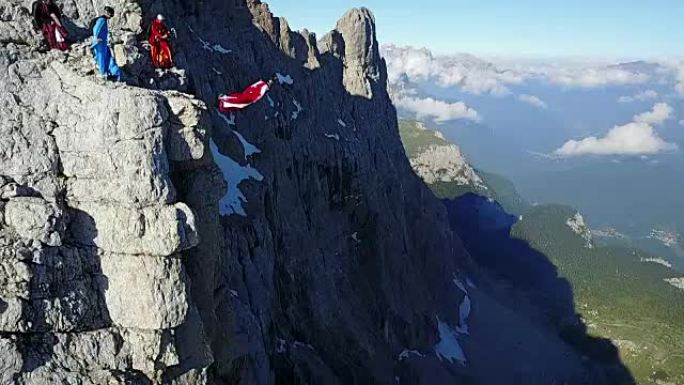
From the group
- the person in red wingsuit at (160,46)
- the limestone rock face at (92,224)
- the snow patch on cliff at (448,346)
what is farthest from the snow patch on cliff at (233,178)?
the snow patch on cliff at (448,346)

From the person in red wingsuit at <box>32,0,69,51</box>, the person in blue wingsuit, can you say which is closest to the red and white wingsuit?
the person in blue wingsuit

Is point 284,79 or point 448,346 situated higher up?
point 284,79

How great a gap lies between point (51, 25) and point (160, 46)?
565 centimetres

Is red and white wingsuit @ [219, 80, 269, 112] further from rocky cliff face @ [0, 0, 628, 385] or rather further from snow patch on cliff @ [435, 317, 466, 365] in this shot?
snow patch on cliff @ [435, 317, 466, 365]

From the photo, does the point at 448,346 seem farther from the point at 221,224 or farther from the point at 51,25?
the point at 51,25

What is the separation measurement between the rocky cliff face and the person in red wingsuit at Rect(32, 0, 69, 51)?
61cm

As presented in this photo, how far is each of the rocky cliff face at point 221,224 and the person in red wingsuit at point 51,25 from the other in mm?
613

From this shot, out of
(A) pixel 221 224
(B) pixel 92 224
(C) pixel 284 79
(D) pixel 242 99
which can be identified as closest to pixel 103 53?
(B) pixel 92 224

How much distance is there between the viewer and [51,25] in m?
27.0

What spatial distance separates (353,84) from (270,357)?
309 ft

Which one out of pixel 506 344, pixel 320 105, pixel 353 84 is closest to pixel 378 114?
pixel 353 84

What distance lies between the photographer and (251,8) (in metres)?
104

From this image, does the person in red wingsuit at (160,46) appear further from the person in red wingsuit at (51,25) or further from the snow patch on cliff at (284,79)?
the snow patch on cliff at (284,79)

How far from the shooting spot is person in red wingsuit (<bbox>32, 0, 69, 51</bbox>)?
26688 mm
